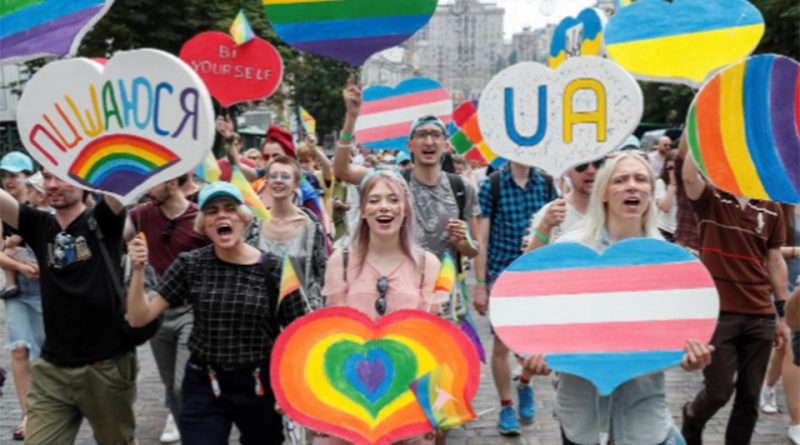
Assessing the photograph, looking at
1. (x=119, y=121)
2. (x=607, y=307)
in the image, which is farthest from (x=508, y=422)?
(x=119, y=121)

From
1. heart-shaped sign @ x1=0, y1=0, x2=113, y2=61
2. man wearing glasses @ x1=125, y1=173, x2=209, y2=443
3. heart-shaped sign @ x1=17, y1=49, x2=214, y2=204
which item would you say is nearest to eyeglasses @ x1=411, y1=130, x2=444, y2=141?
man wearing glasses @ x1=125, y1=173, x2=209, y2=443

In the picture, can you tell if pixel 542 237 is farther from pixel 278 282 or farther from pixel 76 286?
pixel 76 286

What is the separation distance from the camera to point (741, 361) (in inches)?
155

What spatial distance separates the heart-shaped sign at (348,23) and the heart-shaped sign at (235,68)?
6.61 feet

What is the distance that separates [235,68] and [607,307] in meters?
4.42

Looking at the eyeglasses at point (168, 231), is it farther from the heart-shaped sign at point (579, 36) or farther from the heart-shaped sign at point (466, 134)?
the heart-shaped sign at point (466, 134)

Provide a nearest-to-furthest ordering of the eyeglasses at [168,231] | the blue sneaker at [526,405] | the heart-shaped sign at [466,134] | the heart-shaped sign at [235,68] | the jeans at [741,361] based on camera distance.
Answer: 1. the jeans at [741,361]
2. the eyeglasses at [168,231]
3. the blue sneaker at [526,405]
4. the heart-shaped sign at [235,68]
5. the heart-shaped sign at [466,134]

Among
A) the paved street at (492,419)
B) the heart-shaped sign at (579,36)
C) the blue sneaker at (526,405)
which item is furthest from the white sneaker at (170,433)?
the heart-shaped sign at (579,36)

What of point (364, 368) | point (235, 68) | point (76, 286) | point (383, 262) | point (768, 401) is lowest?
point (768, 401)

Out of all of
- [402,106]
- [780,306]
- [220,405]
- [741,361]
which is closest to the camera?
[220,405]

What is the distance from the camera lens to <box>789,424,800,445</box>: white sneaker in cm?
458

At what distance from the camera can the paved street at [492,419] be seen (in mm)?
4750

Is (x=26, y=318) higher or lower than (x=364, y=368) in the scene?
Result: lower

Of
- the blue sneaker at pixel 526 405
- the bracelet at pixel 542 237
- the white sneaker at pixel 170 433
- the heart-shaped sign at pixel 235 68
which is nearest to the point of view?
the bracelet at pixel 542 237
